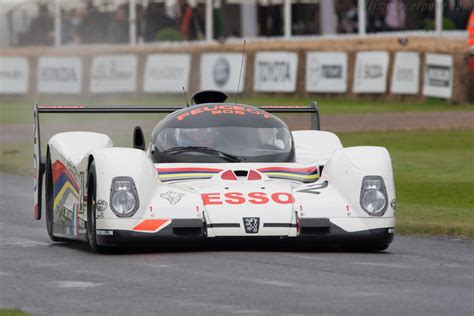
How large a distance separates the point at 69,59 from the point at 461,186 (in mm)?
28912

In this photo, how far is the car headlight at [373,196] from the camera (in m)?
11.0

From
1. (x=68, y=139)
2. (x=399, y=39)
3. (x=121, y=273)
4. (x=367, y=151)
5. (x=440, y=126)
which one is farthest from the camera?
(x=399, y=39)

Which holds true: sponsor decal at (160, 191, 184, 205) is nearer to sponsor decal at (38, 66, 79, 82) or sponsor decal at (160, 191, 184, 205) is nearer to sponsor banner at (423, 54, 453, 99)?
sponsor banner at (423, 54, 453, 99)

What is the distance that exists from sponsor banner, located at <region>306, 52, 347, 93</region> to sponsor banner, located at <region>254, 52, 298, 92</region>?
507 mm

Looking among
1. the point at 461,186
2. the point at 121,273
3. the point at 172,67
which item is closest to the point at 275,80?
the point at 172,67

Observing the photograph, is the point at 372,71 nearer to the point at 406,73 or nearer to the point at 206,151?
the point at 406,73

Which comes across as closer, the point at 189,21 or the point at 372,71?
the point at 372,71

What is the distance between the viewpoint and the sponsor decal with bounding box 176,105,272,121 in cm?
1238

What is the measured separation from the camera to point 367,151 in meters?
11.5

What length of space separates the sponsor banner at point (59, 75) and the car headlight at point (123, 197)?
34.0 meters

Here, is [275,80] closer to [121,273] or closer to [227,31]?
[227,31]

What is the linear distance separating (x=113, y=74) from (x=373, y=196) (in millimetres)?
33888

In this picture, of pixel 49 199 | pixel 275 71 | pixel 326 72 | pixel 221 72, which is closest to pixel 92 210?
pixel 49 199

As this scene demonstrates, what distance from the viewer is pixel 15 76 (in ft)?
153
